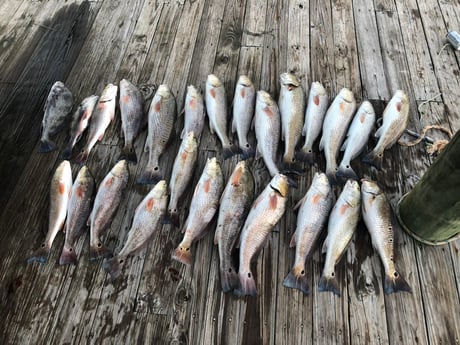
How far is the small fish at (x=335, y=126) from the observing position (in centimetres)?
273

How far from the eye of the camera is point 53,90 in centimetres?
323

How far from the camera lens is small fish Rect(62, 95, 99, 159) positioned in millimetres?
2908

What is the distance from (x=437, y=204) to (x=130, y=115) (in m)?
2.41

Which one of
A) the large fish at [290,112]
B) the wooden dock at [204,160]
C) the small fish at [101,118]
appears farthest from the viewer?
the small fish at [101,118]

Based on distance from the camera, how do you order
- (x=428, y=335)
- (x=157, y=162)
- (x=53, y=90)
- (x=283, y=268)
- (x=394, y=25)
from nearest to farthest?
1. (x=428, y=335)
2. (x=283, y=268)
3. (x=157, y=162)
4. (x=53, y=90)
5. (x=394, y=25)

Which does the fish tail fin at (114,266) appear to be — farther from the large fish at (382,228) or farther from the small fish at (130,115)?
→ the large fish at (382,228)

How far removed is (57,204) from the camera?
259 centimetres

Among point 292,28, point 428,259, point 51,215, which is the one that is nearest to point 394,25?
point 292,28

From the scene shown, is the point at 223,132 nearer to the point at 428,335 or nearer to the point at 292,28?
the point at 292,28

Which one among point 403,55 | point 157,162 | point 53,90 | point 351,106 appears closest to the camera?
point 157,162

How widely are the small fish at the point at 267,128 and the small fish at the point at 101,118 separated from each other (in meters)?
1.28

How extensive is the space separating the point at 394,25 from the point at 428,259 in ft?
8.71

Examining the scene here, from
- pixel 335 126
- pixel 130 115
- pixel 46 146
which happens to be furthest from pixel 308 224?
pixel 46 146

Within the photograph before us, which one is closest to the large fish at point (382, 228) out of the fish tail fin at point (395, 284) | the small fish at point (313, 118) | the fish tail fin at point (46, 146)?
the fish tail fin at point (395, 284)
